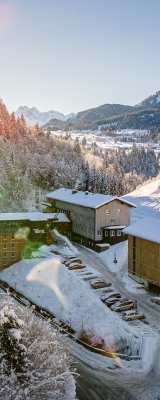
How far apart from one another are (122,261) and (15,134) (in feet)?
262

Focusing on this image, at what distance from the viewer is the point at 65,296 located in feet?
158

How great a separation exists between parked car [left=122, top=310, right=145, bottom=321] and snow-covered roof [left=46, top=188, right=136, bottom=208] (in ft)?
85.8

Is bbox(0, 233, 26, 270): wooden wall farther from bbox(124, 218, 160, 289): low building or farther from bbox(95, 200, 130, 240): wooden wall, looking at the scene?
bbox(124, 218, 160, 289): low building

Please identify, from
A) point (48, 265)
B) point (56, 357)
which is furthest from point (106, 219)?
point (56, 357)

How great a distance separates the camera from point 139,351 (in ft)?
118

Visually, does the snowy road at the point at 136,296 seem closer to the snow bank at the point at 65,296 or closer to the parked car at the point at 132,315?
the parked car at the point at 132,315

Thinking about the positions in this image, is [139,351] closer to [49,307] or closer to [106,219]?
[49,307]

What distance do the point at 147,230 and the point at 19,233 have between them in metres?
21.6

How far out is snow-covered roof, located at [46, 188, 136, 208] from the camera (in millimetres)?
67562

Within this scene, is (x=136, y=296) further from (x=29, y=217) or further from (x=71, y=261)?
(x=29, y=217)

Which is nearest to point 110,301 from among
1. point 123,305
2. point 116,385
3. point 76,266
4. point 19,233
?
point 123,305

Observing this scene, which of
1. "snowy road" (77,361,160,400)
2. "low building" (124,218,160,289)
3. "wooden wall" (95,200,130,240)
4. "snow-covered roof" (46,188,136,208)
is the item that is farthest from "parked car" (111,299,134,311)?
"snow-covered roof" (46,188,136,208)

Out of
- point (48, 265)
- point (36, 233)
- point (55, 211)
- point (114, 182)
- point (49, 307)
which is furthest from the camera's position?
point (114, 182)

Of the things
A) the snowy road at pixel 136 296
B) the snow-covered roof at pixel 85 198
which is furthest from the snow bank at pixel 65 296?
the snow-covered roof at pixel 85 198
